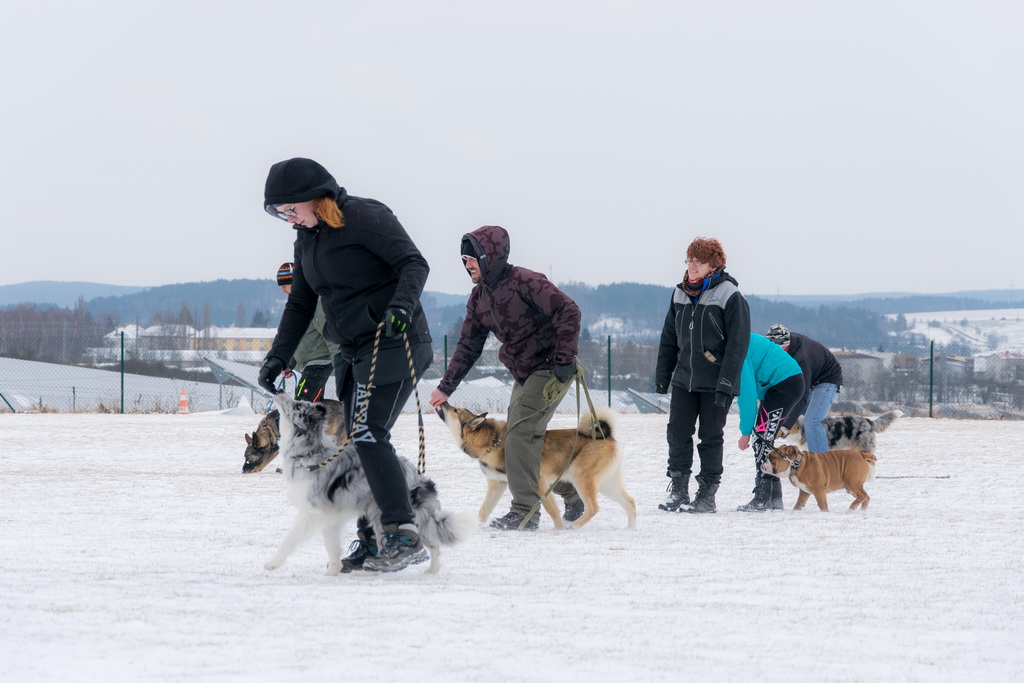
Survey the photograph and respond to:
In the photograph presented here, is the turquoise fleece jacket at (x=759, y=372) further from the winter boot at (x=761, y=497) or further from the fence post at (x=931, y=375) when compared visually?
the fence post at (x=931, y=375)

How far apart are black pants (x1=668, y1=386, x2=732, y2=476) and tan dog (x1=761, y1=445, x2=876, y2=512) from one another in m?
0.41

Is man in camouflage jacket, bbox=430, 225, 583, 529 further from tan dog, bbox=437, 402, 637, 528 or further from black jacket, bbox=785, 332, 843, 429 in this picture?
black jacket, bbox=785, 332, 843, 429

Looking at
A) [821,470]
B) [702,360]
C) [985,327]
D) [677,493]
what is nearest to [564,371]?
[702,360]

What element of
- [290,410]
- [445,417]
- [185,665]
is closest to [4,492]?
[445,417]

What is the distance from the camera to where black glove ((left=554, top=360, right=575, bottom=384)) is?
605 cm

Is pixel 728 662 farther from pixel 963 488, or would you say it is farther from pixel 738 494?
pixel 963 488

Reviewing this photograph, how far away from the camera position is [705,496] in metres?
7.23

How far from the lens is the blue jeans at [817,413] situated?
8297 millimetres

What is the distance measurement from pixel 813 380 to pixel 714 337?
164cm

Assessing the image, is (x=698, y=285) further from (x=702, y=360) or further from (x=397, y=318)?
(x=397, y=318)

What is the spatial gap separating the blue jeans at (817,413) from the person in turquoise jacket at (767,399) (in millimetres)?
775

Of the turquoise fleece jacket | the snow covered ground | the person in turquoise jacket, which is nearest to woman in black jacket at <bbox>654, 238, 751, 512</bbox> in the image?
the turquoise fleece jacket

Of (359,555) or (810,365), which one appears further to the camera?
(810,365)

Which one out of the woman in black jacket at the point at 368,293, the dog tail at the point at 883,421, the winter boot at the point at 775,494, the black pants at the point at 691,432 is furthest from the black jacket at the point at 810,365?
the woman in black jacket at the point at 368,293
